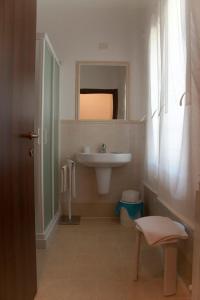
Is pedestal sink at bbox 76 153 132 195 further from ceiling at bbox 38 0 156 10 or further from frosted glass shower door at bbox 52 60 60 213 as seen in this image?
ceiling at bbox 38 0 156 10

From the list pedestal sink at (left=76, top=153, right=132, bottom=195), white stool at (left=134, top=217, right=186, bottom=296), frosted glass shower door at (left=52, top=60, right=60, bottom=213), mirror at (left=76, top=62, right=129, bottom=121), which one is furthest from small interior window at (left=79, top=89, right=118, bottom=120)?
white stool at (left=134, top=217, right=186, bottom=296)

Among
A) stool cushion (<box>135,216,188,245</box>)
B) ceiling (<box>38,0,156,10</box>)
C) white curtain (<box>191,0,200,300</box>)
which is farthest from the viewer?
ceiling (<box>38,0,156,10</box>)

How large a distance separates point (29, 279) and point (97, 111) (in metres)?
2.16

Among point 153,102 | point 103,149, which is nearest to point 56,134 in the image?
point 103,149

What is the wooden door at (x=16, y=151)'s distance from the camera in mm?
1076

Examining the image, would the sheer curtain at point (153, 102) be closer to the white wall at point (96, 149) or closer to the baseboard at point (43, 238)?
the white wall at point (96, 149)

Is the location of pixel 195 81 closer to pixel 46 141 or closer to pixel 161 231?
pixel 161 231

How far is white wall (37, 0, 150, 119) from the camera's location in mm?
3229

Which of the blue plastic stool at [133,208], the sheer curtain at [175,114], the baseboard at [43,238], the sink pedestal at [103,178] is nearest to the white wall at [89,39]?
the sink pedestal at [103,178]

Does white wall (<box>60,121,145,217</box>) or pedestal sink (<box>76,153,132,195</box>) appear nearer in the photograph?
pedestal sink (<box>76,153,132,195</box>)

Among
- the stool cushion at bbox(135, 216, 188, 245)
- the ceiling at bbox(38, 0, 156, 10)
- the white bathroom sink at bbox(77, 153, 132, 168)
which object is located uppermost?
the ceiling at bbox(38, 0, 156, 10)

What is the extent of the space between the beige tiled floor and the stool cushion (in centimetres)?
37

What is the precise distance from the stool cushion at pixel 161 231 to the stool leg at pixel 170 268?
0.07 m

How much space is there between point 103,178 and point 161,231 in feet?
→ 4.66
